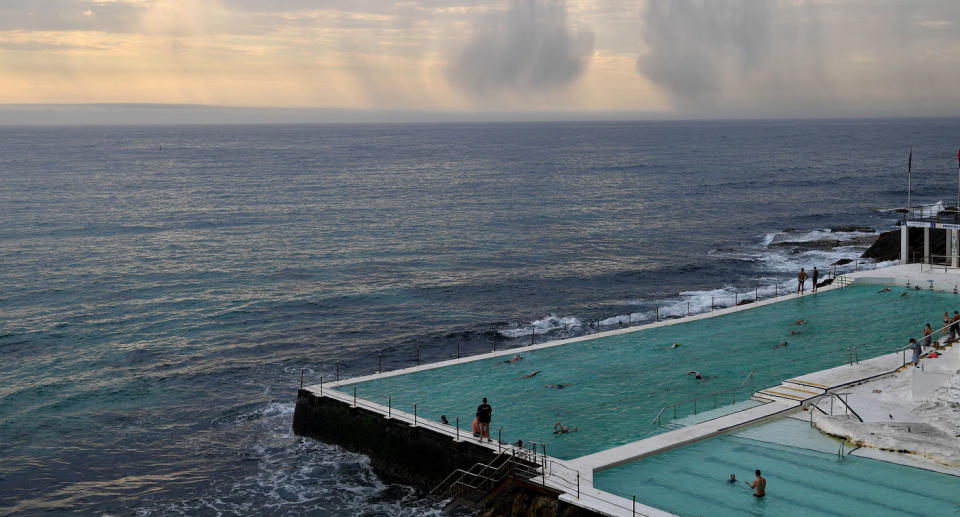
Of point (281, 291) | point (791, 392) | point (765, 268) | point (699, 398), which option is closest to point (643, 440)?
point (699, 398)

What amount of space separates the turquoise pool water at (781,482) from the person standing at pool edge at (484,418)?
148 inches

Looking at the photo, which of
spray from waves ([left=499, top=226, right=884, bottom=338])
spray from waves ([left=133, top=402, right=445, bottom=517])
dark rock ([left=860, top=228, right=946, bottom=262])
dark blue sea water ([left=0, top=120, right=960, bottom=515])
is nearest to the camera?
spray from waves ([left=133, top=402, right=445, bottom=517])

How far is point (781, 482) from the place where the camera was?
2022 cm

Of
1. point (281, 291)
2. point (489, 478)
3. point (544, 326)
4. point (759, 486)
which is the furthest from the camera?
point (281, 291)

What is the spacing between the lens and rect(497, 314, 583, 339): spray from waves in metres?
43.6

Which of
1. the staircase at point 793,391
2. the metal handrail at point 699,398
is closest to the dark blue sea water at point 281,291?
the metal handrail at point 699,398

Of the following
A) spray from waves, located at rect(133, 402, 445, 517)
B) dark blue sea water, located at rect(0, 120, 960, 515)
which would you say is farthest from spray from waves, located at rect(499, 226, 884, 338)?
spray from waves, located at rect(133, 402, 445, 517)

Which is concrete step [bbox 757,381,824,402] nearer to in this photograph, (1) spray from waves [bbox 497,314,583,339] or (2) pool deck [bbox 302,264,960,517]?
(2) pool deck [bbox 302,264,960,517]

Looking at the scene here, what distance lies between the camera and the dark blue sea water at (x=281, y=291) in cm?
2809

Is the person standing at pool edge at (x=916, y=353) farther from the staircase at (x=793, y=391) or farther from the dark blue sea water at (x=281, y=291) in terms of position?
the dark blue sea water at (x=281, y=291)

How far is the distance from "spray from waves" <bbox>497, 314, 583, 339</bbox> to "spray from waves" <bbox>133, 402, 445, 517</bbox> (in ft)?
53.8

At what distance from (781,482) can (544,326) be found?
2522cm

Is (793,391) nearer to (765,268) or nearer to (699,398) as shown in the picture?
(699,398)

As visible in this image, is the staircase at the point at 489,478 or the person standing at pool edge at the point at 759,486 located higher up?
the person standing at pool edge at the point at 759,486
